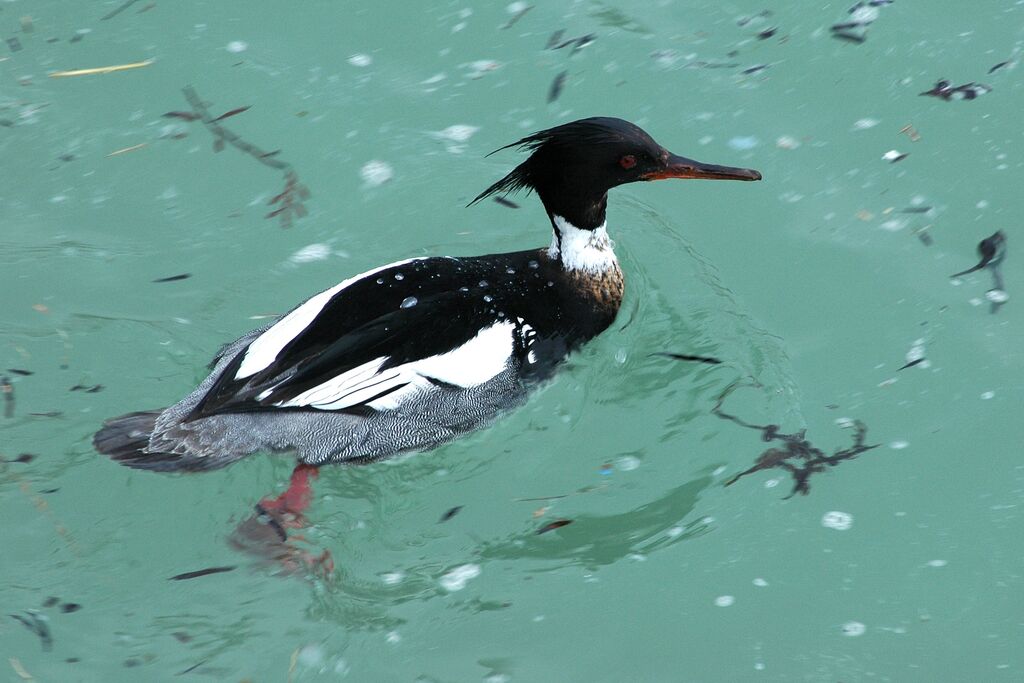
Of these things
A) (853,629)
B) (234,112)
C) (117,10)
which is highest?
(117,10)

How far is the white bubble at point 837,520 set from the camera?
3.95 meters

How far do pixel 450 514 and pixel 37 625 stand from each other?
1.45m

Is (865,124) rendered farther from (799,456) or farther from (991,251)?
(799,456)

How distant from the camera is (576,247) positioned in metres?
4.75

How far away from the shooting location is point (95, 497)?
4.14 m

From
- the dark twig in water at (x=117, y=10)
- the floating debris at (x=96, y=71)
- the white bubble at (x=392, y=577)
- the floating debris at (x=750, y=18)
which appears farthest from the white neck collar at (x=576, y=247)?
the dark twig in water at (x=117, y=10)

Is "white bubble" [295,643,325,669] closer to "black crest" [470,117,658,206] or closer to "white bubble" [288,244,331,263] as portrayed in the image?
"black crest" [470,117,658,206]

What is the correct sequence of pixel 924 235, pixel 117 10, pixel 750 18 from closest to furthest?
1. pixel 924 235
2. pixel 750 18
3. pixel 117 10

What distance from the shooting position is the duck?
4055mm

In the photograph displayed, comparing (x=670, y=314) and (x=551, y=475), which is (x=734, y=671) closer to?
(x=551, y=475)

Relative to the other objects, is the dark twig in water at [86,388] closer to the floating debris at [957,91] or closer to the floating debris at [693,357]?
the floating debris at [693,357]

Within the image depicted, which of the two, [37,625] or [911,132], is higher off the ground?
[911,132]

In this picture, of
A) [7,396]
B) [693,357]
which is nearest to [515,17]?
[693,357]

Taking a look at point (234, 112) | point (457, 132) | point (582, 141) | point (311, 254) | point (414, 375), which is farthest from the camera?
point (234, 112)
